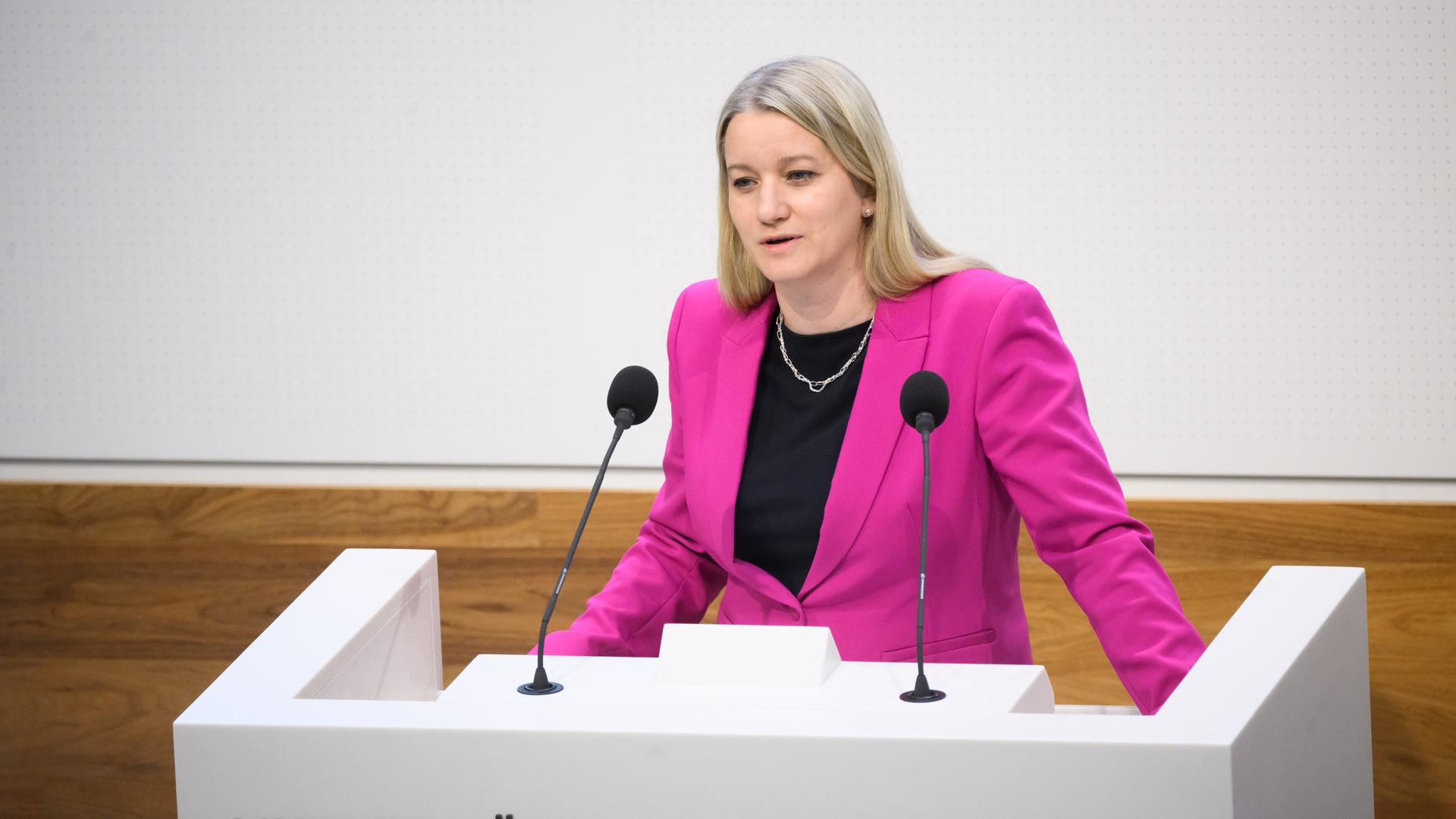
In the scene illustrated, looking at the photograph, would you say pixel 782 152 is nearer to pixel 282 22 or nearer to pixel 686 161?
pixel 686 161

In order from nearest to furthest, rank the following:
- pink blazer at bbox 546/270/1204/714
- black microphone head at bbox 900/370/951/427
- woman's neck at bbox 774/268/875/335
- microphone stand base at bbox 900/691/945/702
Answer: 1. microphone stand base at bbox 900/691/945/702
2. black microphone head at bbox 900/370/951/427
3. pink blazer at bbox 546/270/1204/714
4. woman's neck at bbox 774/268/875/335

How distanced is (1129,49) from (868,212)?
120 cm

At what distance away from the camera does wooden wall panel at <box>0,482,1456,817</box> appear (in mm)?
2742

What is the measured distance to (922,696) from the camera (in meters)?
1.14

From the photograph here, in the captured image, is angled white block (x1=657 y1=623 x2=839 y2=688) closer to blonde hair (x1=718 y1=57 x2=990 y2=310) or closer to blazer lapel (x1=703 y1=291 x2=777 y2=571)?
blazer lapel (x1=703 y1=291 x2=777 y2=571)

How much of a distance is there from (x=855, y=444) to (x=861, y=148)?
1.21 ft

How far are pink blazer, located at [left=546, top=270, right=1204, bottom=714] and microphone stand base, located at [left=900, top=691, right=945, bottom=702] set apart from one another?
406 millimetres

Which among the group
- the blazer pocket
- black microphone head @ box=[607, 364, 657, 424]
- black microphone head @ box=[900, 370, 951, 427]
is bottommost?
the blazer pocket

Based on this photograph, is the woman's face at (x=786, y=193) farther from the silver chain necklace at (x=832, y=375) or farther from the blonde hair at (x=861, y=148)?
the silver chain necklace at (x=832, y=375)

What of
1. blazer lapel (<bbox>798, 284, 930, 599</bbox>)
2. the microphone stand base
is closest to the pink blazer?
blazer lapel (<bbox>798, 284, 930, 599</bbox>)

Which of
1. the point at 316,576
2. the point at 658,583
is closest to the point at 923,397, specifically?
the point at 658,583

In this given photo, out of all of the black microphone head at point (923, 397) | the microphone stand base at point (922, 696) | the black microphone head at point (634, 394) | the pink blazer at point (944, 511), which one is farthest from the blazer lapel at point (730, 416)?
Answer: the microphone stand base at point (922, 696)

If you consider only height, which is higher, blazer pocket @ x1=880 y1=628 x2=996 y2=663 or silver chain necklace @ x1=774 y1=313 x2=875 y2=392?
silver chain necklace @ x1=774 y1=313 x2=875 y2=392

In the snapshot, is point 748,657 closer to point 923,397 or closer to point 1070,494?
point 923,397
